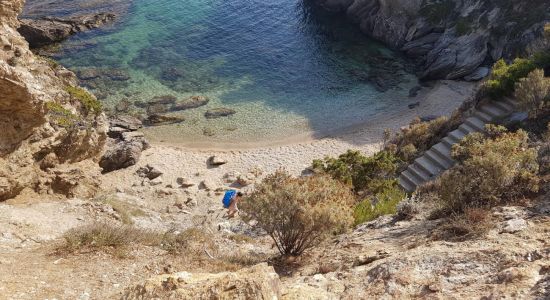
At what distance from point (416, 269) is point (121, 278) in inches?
233

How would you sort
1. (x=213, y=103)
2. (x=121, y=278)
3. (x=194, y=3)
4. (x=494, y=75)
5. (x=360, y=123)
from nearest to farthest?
(x=121, y=278)
(x=494, y=75)
(x=360, y=123)
(x=213, y=103)
(x=194, y=3)

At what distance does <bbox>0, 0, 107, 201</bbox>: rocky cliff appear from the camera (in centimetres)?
1441

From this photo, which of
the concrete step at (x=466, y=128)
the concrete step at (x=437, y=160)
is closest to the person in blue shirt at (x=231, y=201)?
the concrete step at (x=437, y=160)

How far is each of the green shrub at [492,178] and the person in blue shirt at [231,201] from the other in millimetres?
11096

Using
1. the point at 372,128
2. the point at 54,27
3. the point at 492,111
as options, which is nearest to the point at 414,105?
the point at 372,128

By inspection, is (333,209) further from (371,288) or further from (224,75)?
(224,75)

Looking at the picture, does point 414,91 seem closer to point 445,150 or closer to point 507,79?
point 507,79

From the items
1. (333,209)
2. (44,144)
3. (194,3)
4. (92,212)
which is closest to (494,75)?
(333,209)

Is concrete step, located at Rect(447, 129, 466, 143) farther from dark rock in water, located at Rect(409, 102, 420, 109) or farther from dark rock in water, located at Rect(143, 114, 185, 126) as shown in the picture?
dark rock in water, located at Rect(143, 114, 185, 126)

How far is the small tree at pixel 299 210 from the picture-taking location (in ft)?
33.6

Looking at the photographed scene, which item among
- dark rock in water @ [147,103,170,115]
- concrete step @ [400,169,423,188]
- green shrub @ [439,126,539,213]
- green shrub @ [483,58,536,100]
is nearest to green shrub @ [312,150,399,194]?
concrete step @ [400,169,423,188]

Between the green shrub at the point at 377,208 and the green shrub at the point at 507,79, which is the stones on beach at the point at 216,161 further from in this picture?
the green shrub at the point at 507,79

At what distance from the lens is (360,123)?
95.8 feet

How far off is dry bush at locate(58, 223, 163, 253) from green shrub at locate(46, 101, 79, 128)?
820 cm
